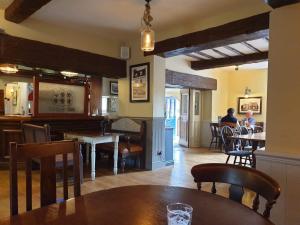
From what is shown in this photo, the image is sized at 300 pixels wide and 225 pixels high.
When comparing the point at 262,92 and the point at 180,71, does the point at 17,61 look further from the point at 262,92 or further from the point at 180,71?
the point at 262,92

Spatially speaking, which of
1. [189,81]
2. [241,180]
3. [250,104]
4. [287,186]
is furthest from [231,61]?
[241,180]

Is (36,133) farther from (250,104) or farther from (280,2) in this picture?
(250,104)

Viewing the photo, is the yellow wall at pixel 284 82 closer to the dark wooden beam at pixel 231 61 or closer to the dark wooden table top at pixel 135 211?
the dark wooden table top at pixel 135 211

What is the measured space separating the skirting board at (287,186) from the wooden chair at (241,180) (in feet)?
3.55

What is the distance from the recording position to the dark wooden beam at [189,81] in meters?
6.41

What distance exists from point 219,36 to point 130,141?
2.67 m

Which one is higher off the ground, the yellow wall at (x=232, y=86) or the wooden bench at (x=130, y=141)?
the yellow wall at (x=232, y=86)

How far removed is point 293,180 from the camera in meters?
2.13

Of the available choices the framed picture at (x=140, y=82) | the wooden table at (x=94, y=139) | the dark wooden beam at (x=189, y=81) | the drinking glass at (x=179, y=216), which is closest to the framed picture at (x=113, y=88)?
the dark wooden beam at (x=189, y=81)

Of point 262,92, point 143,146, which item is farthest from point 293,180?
point 262,92

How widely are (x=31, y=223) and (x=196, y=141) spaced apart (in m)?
7.49

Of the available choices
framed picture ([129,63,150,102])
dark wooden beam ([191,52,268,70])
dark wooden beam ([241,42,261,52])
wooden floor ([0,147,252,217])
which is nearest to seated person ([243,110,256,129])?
dark wooden beam ([191,52,268,70])

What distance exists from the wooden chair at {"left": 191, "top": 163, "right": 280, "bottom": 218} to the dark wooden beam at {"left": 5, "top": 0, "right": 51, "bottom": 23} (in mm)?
2788

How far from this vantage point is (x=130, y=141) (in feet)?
16.4
